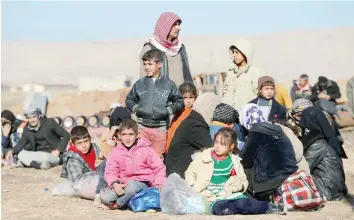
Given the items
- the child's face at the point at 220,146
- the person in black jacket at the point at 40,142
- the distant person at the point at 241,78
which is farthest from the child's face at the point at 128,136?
Answer: the person in black jacket at the point at 40,142

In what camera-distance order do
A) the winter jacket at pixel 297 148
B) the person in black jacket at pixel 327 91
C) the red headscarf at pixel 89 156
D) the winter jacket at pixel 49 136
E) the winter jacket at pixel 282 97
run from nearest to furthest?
the winter jacket at pixel 297 148 → the red headscarf at pixel 89 156 → the winter jacket at pixel 282 97 → the winter jacket at pixel 49 136 → the person in black jacket at pixel 327 91

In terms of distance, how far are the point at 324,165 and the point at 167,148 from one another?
1.81 m

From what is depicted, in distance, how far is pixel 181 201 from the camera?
7.76m

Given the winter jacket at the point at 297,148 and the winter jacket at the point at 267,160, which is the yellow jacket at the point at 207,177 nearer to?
the winter jacket at the point at 267,160

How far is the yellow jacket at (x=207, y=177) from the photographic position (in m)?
7.81

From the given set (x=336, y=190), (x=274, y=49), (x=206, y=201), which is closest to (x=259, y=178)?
(x=206, y=201)

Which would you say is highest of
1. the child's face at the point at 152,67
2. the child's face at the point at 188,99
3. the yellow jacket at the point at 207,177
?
the child's face at the point at 152,67

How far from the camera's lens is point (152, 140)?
8.70 meters

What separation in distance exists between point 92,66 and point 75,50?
1230 centimetres

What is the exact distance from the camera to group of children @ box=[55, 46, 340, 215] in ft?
25.8

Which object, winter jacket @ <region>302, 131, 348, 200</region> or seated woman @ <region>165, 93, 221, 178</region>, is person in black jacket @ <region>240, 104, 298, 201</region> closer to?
seated woman @ <region>165, 93, 221, 178</region>

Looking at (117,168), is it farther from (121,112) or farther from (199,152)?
(121,112)

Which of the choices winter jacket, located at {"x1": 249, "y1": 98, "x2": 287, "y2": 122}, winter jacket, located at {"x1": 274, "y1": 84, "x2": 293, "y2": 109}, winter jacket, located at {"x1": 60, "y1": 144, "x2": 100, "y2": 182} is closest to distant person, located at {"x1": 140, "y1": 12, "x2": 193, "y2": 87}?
A: winter jacket, located at {"x1": 249, "y1": 98, "x2": 287, "y2": 122}

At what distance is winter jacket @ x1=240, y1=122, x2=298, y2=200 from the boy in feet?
3.64
